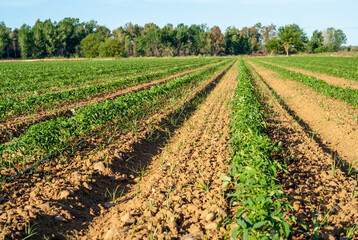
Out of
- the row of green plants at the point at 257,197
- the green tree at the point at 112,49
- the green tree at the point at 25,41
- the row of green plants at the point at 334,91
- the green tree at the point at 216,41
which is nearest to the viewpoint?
the row of green plants at the point at 257,197

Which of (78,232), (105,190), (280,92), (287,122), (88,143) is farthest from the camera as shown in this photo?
(280,92)

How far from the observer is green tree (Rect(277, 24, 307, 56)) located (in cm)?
Result: 8682

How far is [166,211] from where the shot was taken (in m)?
3.29

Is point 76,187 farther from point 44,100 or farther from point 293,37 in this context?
point 293,37

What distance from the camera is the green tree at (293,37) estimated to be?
3418 inches

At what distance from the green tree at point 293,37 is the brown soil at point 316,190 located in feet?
301

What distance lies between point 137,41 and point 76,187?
10187 cm

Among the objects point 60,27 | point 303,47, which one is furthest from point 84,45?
point 303,47

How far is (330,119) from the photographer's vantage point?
788cm

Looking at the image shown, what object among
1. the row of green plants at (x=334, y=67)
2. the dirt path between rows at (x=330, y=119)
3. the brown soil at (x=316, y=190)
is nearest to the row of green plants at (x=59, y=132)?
the brown soil at (x=316, y=190)

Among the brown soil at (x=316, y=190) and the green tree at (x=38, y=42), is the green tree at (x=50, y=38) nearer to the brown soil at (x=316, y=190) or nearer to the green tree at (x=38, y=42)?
the green tree at (x=38, y=42)

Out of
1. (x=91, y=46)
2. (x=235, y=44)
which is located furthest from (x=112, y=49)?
(x=235, y=44)

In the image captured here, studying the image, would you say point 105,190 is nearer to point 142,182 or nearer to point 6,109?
point 142,182

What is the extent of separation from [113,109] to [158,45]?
96172mm
